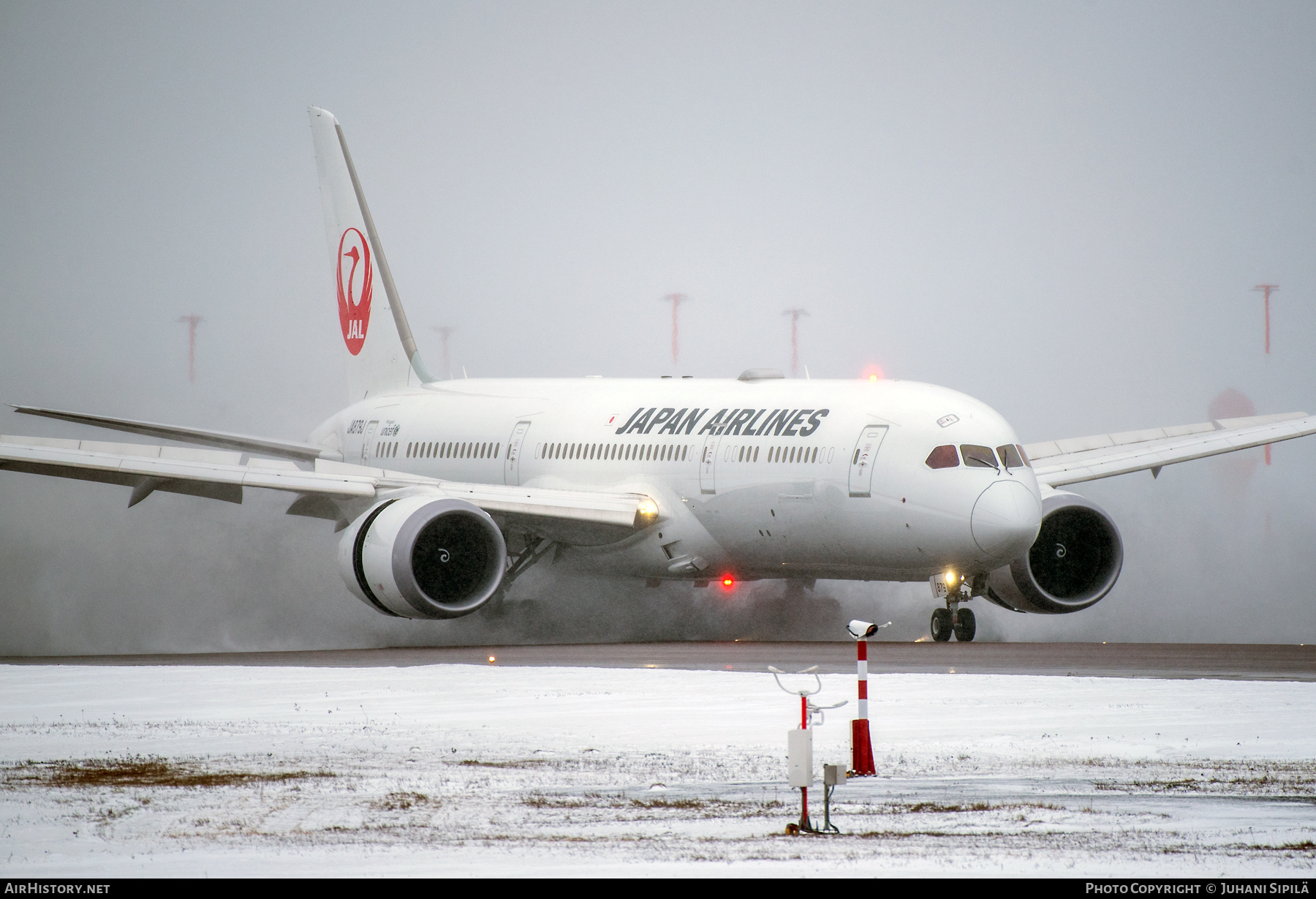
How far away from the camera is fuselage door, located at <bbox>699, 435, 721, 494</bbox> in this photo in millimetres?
28938

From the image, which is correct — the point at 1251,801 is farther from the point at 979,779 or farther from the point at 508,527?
the point at 508,527

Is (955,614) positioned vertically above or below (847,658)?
above

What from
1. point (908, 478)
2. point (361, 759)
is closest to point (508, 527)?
point (908, 478)

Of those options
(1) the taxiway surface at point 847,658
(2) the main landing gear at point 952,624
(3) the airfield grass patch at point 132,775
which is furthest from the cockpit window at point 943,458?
(3) the airfield grass patch at point 132,775

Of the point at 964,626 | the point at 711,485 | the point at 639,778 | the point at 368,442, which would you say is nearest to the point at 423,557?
the point at 711,485

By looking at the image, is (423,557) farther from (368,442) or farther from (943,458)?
(368,442)

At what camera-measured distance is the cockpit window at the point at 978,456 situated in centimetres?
2570

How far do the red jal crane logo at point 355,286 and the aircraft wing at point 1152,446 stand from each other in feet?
44.8

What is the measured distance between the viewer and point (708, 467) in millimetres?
29062

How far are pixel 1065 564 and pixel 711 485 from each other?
18.0ft

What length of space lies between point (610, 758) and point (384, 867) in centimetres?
440

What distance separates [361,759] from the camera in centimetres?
1395

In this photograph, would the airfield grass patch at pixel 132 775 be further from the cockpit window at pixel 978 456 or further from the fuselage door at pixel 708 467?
the fuselage door at pixel 708 467

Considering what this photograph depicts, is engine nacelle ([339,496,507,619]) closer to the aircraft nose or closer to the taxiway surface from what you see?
the taxiway surface
